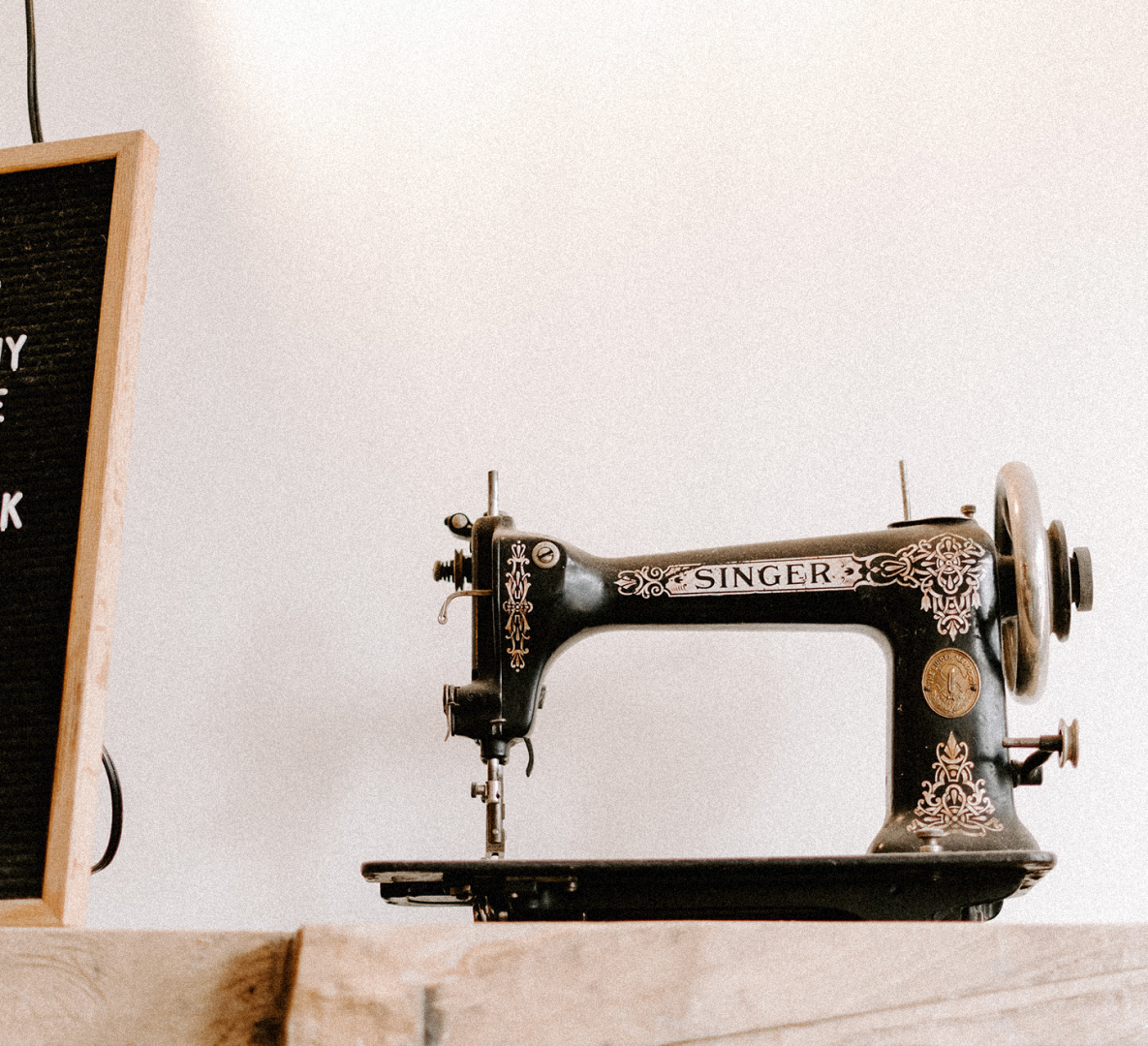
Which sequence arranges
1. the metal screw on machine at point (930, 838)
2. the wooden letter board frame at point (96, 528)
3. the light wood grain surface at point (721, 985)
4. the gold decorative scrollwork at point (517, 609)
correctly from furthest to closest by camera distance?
the gold decorative scrollwork at point (517, 609)
the metal screw on machine at point (930, 838)
the wooden letter board frame at point (96, 528)
the light wood grain surface at point (721, 985)

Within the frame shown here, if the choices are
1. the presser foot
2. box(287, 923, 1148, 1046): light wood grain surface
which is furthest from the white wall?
box(287, 923, 1148, 1046): light wood grain surface

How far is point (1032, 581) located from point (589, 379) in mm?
582

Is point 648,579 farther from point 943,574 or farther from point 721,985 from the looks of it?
point 721,985

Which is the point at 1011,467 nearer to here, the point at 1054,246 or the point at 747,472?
the point at 747,472

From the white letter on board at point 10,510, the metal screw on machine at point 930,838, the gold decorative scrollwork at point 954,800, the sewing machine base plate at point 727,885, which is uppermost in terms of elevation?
the white letter on board at point 10,510

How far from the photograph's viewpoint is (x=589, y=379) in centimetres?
130

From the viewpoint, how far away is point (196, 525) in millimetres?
1299

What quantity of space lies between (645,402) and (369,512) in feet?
1.09

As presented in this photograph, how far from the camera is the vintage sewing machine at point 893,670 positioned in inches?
29.2

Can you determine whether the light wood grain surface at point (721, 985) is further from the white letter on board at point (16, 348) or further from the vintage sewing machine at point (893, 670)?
the white letter on board at point (16, 348)

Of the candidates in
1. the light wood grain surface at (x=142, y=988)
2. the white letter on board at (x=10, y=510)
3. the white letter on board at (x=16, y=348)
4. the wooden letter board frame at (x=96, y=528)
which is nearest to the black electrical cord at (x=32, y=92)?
the wooden letter board frame at (x=96, y=528)

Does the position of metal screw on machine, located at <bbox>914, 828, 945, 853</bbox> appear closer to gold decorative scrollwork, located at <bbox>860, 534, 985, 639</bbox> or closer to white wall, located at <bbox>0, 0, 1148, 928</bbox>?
gold decorative scrollwork, located at <bbox>860, 534, 985, 639</bbox>

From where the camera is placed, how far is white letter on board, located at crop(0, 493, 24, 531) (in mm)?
809

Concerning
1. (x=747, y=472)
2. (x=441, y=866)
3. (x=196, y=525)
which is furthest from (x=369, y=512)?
(x=441, y=866)
